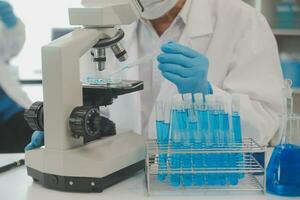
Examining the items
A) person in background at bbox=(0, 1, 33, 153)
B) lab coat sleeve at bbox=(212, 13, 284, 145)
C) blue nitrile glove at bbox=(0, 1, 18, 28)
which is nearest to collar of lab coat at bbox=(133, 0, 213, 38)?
lab coat sleeve at bbox=(212, 13, 284, 145)

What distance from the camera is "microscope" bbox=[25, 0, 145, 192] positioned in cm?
92

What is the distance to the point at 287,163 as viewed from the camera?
896 millimetres

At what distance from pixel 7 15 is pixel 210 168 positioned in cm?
178

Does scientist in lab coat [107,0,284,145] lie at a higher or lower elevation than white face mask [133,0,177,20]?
lower

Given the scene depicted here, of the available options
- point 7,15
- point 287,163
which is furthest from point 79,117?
point 7,15

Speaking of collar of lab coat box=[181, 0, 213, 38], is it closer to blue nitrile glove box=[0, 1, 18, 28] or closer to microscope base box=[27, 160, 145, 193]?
microscope base box=[27, 160, 145, 193]

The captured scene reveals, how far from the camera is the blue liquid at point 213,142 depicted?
91cm

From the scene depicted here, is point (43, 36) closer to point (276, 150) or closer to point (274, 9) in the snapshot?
point (274, 9)

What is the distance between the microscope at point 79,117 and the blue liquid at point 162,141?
0.07 metres

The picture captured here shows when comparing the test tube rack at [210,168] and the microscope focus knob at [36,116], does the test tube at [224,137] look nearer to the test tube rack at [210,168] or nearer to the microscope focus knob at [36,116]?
the test tube rack at [210,168]

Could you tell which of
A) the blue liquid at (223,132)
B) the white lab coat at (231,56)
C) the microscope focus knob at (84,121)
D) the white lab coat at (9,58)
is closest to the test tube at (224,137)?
the blue liquid at (223,132)

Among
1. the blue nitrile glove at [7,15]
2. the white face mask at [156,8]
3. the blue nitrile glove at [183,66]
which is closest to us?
the blue nitrile glove at [183,66]

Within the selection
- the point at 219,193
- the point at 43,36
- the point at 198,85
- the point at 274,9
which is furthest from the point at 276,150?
the point at 43,36

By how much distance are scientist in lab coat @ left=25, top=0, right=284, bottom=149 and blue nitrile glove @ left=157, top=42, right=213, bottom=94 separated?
0.50ft
